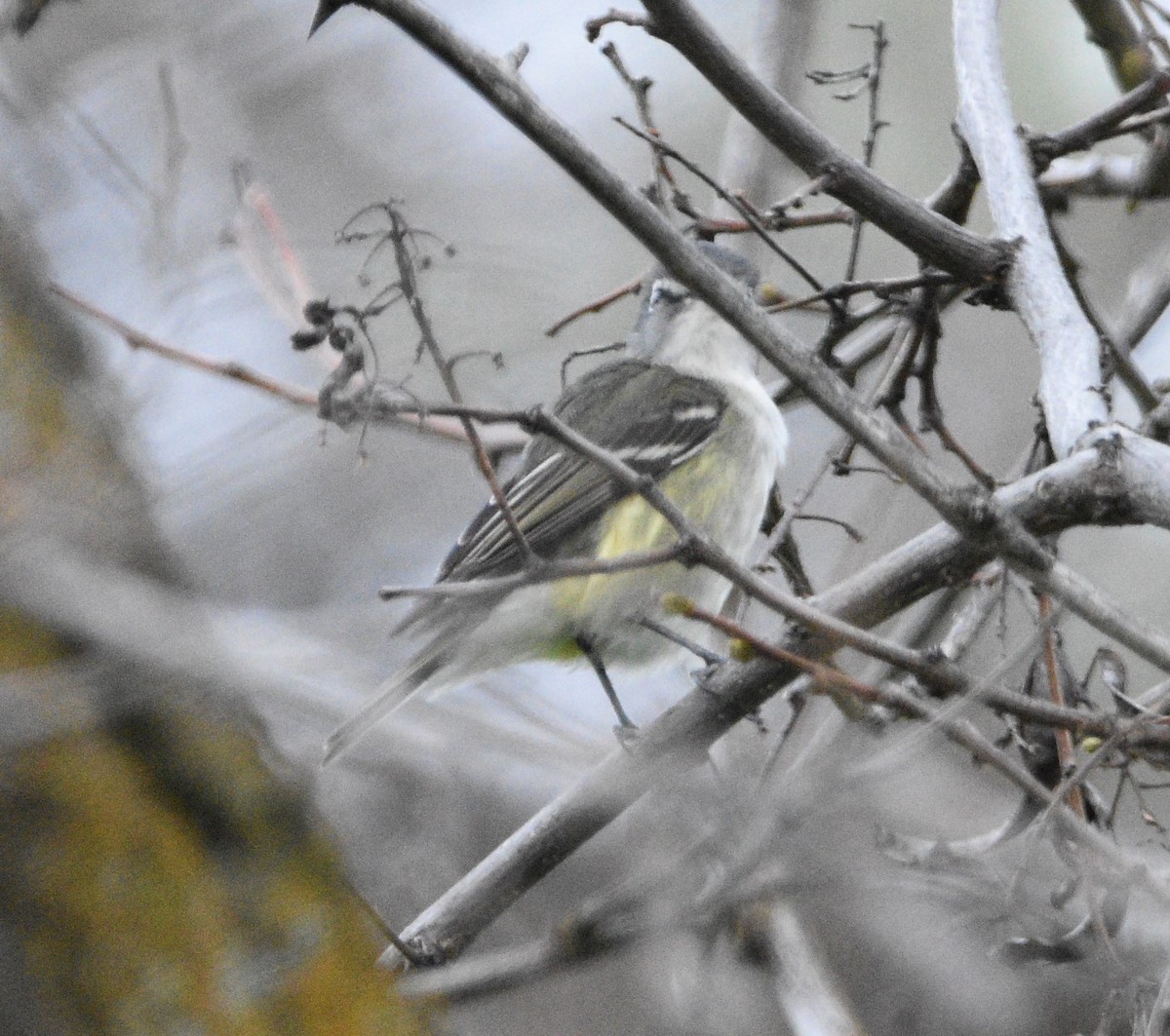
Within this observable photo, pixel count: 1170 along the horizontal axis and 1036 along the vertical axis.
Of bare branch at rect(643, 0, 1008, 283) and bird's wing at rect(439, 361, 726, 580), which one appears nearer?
bare branch at rect(643, 0, 1008, 283)

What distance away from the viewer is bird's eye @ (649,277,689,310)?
16.4ft

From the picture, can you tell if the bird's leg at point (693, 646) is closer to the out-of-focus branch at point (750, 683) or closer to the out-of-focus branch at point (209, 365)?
the out-of-focus branch at point (209, 365)

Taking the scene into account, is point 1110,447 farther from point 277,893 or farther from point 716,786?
point 277,893

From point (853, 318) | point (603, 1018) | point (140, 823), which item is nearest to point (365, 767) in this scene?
point (140, 823)

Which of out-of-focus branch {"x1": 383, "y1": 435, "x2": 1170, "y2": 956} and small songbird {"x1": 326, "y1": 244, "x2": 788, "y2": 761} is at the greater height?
out-of-focus branch {"x1": 383, "y1": 435, "x2": 1170, "y2": 956}

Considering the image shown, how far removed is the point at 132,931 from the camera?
2.04m

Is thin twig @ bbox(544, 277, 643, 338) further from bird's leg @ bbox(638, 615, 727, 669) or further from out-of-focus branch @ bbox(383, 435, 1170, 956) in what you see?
out-of-focus branch @ bbox(383, 435, 1170, 956)

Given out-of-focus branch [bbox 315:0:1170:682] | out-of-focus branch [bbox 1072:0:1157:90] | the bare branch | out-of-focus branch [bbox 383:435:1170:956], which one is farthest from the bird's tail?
out-of-focus branch [bbox 1072:0:1157:90]

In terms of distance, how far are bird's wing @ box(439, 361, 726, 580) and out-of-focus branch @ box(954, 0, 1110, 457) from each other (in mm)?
1428

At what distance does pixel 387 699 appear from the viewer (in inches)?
129

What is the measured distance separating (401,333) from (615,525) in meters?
0.91

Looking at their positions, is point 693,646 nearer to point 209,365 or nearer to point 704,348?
point 704,348

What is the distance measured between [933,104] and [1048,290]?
21.2 feet

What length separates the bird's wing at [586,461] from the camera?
4.02m
